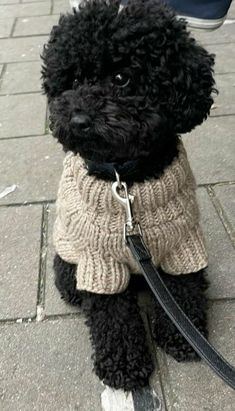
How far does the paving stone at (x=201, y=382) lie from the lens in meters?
2.11

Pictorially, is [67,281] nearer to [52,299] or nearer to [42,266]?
[52,299]

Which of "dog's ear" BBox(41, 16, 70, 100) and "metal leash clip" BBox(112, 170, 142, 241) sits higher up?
"dog's ear" BBox(41, 16, 70, 100)

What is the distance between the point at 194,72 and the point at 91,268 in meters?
0.81

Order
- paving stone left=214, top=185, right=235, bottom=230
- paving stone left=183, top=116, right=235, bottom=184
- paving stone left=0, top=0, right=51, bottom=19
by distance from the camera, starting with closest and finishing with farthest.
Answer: paving stone left=214, top=185, right=235, bottom=230
paving stone left=183, top=116, right=235, bottom=184
paving stone left=0, top=0, right=51, bottom=19

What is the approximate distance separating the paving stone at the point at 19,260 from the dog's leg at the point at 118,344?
418mm

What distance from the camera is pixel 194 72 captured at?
1.80 metres

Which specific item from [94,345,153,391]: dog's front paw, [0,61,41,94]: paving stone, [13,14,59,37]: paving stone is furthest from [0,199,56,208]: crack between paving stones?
[13,14,59,37]: paving stone

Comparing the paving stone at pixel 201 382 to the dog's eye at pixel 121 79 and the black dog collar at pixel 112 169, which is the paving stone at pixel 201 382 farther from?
the dog's eye at pixel 121 79

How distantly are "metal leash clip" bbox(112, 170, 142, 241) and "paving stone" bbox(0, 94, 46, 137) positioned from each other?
2000mm

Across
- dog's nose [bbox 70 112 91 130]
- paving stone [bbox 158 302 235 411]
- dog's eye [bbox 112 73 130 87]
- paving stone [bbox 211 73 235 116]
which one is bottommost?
paving stone [bbox 211 73 235 116]

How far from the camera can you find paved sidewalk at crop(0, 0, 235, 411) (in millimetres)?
2188

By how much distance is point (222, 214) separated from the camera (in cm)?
302

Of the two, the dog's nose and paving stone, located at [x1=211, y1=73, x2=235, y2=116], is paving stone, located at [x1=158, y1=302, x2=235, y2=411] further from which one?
paving stone, located at [x1=211, y1=73, x2=235, y2=116]

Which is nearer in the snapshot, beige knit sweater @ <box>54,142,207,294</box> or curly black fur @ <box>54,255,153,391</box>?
beige knit sweater @ <box>54,142,207,294</box>
